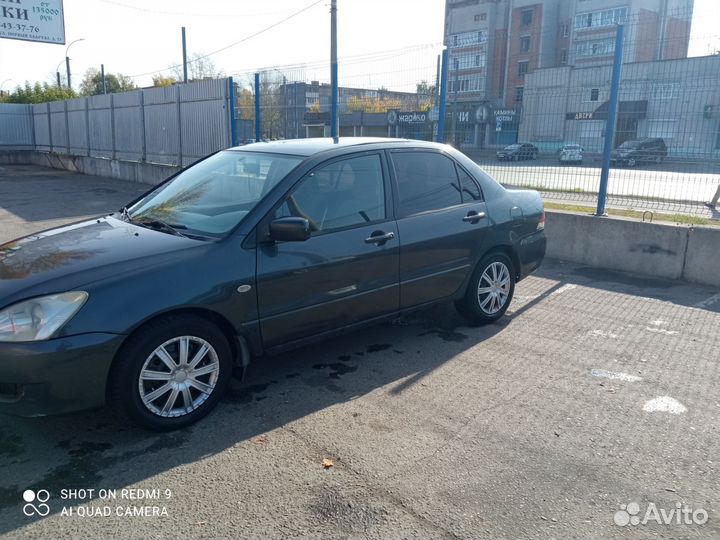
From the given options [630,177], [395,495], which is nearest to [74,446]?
[395,495]

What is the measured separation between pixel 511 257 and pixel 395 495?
127 inches

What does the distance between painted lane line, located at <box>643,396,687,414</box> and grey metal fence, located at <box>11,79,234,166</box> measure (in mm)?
11989

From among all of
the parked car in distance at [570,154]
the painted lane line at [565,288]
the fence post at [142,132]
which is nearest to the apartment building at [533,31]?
the fence post at [142,132]

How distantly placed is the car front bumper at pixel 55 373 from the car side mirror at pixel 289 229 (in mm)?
1123

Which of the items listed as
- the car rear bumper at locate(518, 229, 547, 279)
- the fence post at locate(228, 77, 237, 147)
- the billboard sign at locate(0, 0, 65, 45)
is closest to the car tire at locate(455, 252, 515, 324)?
the car rear bumper at locate(518, 229, 547, 279)

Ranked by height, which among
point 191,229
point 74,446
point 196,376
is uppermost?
point 191,229

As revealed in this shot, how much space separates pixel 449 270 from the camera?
4.96 metres

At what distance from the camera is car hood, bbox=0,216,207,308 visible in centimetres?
324

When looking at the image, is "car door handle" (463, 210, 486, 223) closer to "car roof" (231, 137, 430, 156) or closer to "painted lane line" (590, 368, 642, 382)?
"car roof" (231, 137, 430, 156)

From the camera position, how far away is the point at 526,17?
65812 millimetres

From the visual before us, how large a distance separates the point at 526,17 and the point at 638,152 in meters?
65.5

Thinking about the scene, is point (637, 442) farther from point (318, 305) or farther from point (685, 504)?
point (318, 305)

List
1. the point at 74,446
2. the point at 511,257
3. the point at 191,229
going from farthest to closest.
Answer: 1. the point at 511,257
2. the point at 191,229
3. the point at 74,446

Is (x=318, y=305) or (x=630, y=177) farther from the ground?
(x=630, y=177)
